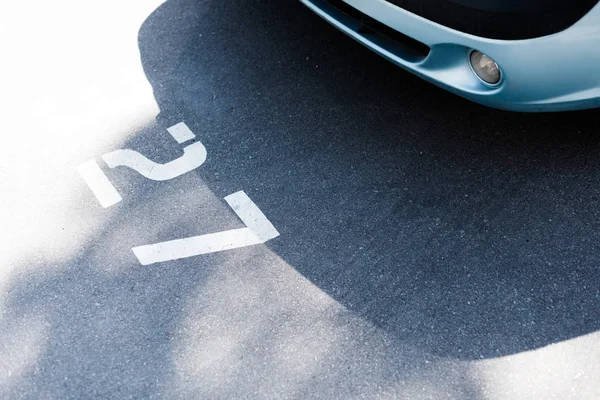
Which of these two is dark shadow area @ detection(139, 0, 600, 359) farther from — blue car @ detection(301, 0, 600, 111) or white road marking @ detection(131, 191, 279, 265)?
blue car @ detection(301, 0, 600, 111)

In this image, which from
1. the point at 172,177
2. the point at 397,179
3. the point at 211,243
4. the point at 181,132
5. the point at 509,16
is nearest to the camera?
the point at 509,16

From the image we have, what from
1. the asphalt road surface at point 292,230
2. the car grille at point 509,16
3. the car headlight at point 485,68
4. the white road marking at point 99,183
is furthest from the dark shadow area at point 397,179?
the car grille at point 509,16

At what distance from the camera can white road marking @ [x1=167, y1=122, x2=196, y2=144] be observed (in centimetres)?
318

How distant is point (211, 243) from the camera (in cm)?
274

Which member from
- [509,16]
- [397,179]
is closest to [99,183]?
[397,179]

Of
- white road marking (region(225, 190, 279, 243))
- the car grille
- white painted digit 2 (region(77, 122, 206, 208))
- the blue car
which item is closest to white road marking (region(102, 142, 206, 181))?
white painted digit 2 (region(77, 122, 206, 208))

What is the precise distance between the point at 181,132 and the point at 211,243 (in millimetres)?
690

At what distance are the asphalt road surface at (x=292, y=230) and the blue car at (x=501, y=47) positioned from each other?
1.60 ft

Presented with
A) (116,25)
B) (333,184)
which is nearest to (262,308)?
(333,184)

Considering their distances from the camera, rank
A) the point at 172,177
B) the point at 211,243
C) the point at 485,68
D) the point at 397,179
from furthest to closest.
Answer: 1. the point at 172,177
2. the point at 397,179
3. the point at 211,243
4. the point at 485,68

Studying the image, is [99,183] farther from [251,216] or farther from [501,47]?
[501,47]

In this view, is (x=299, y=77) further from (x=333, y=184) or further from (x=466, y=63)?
(x=466, y=63)

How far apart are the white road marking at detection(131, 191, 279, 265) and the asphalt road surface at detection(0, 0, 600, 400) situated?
3 centimetres

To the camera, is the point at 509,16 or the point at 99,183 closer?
the point at 509,16
